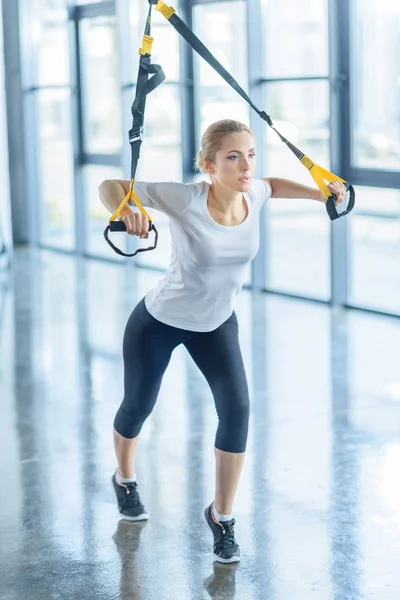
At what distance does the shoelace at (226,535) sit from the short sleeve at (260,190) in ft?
3.08

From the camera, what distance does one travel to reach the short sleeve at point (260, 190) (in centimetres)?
301

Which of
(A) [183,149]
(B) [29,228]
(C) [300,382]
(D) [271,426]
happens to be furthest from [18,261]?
(D) [271,426]

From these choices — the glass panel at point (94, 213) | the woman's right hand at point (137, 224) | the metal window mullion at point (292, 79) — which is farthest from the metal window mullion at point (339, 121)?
the woman's right hand at point (137, 224)

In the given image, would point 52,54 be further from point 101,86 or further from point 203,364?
point 203,364

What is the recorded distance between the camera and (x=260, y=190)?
9.95 ft

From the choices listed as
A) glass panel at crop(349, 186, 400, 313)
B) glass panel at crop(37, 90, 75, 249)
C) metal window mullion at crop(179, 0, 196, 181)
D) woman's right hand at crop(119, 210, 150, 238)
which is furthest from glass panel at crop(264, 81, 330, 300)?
woman's right hand at crop(119, 210, 150, 238)

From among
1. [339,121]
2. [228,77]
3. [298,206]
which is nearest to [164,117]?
[298,206]

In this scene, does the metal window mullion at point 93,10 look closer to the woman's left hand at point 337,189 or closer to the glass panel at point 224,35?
the glass panel at point 224,35

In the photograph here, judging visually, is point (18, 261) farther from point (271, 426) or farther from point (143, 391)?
point (143, 391)

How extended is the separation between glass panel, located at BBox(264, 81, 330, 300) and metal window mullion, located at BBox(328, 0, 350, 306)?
0.27 meters

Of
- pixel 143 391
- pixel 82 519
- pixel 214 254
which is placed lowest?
pixel 82 519

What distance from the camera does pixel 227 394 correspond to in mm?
2881

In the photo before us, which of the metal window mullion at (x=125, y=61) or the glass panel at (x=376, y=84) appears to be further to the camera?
the metal window mullion at (x=125, y=61)

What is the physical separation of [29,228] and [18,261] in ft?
3.90
